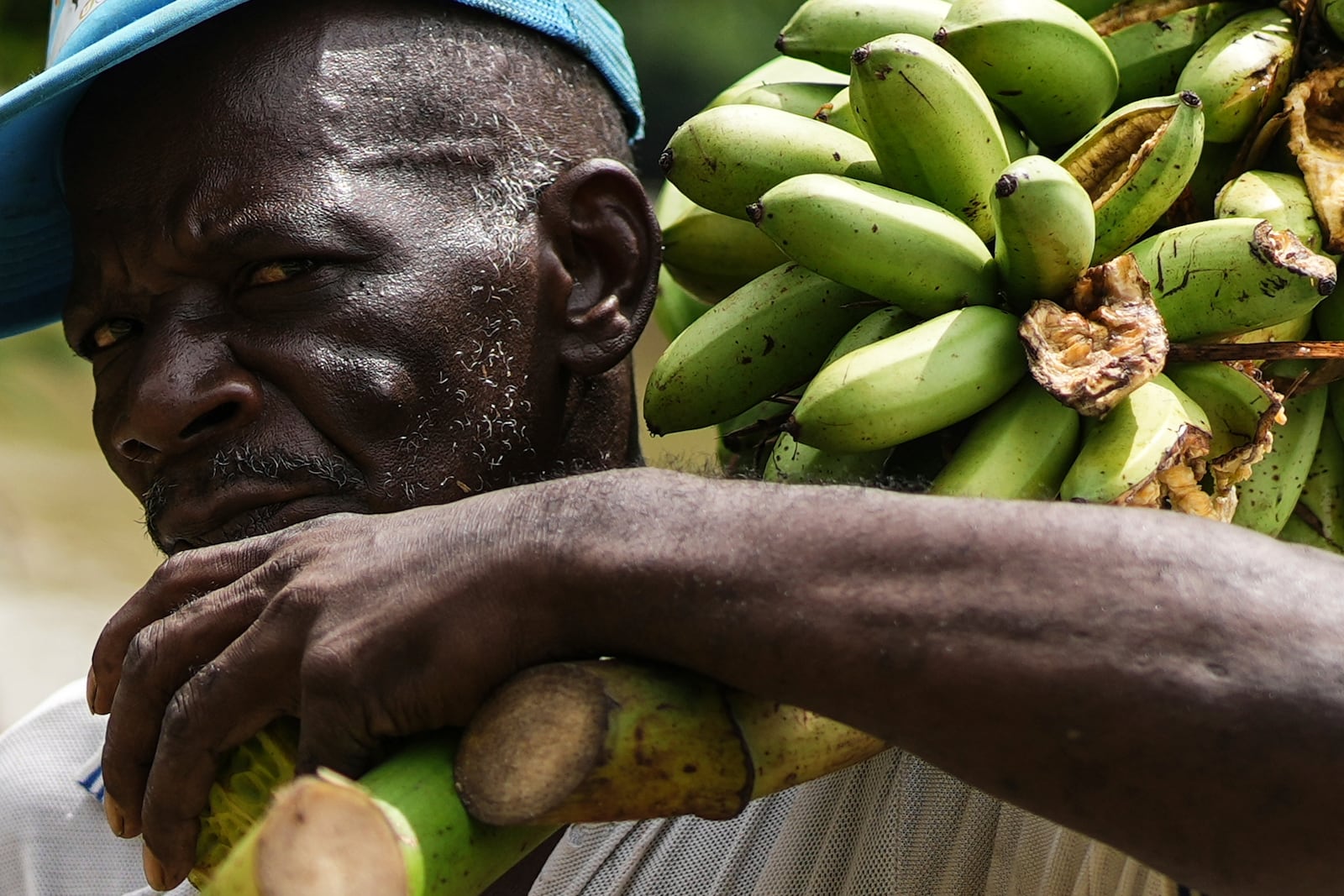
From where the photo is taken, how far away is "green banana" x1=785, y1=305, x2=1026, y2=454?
1.61 meters

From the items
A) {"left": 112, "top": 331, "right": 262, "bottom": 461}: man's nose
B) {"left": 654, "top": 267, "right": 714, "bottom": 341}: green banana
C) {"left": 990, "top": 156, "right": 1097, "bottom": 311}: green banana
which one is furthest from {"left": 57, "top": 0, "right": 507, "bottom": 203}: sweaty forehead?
{"left": 990, "top": 156, "right": 1097, "bottom": 311}: green banana

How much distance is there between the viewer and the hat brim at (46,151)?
222cm

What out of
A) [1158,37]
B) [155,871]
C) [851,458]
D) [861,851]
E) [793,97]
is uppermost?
[1158,37]

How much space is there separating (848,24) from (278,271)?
95 cm

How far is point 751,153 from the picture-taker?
6.31 feet

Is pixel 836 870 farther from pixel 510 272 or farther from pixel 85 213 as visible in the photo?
pixel 85 213

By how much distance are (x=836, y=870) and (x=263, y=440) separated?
106 cm

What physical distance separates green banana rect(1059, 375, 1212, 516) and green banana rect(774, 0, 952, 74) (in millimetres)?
692

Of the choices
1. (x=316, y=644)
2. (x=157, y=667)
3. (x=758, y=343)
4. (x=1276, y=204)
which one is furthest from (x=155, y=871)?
(x=1276, y=204)

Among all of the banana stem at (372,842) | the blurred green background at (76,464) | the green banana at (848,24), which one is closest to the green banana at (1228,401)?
the green banana at (848,24)

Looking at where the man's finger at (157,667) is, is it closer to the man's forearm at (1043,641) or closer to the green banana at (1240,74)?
the man's forearm at (1043,641)

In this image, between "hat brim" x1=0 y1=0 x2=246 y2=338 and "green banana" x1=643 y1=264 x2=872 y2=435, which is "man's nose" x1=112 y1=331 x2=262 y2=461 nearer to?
"hat brim" x1=0 y1=0 x2=246 y2=338

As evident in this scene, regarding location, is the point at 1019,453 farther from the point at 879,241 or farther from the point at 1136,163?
the point at 1136,163

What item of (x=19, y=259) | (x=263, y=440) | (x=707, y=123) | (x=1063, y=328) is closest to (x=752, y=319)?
(x=707, y=123)
